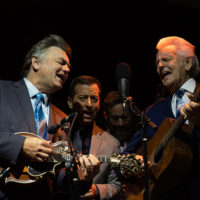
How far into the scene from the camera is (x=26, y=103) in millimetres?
3248

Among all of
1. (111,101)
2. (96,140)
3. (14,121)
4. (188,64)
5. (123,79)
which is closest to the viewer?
(123,79)

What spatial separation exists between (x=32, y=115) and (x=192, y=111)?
5.26 feet

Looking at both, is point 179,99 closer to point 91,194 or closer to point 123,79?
point 123,79

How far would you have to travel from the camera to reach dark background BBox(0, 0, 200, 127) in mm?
4977

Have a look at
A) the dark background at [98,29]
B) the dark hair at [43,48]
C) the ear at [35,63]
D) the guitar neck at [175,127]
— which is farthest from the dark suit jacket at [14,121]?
the dark background at [98,29]

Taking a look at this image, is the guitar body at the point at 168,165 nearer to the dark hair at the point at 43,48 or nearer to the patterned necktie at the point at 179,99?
the patterned necktie at the point at 179,99

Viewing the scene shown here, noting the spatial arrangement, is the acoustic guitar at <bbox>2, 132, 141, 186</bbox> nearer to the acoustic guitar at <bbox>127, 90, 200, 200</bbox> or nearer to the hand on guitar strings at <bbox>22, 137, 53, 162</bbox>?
the hand on guitar strings at <bbox>22, 137, 53, 162</bbox>

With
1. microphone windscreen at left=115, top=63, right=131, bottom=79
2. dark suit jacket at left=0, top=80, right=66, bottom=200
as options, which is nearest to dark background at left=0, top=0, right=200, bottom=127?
dark suit jacket at left=0, top=80, right=66, bottom=200

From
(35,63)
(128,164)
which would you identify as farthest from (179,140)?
(35,63)

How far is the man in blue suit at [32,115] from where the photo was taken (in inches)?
114

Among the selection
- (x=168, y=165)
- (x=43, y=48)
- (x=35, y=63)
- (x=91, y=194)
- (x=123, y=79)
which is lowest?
(x=91, y=194)

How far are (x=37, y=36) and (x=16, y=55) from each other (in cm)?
49

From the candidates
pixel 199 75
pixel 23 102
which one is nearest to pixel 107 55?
pixel 199 75

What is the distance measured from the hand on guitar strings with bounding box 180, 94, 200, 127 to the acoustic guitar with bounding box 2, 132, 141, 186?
2.32ft
